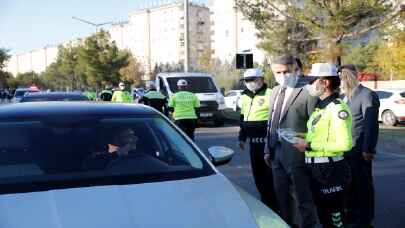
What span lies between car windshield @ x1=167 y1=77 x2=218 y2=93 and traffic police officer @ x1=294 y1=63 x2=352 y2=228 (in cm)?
1570

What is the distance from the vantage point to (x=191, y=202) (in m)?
3.14

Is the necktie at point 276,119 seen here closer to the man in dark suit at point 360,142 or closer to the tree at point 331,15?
the man in dark suit at point 360,142

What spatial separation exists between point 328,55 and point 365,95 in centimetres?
1442

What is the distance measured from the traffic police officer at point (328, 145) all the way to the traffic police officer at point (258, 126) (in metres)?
1.47

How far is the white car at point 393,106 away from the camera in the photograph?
19.1m

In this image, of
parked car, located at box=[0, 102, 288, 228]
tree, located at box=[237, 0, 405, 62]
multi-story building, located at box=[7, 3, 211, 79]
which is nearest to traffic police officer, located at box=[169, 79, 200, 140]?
parked car, located at box=[0, 102, 288, 228]

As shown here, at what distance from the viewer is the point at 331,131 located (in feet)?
14.2

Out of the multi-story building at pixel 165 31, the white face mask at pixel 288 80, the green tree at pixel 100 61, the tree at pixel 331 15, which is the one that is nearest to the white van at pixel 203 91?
the tree at pixel 331 15

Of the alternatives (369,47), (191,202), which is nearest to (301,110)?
(191,202)

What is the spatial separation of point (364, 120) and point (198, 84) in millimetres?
15315

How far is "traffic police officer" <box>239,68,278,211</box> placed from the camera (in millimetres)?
6039

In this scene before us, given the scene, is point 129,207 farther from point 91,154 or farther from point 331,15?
point 331,15

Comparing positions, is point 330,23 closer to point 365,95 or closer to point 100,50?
point 365,95

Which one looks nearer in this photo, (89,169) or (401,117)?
(89,169)
